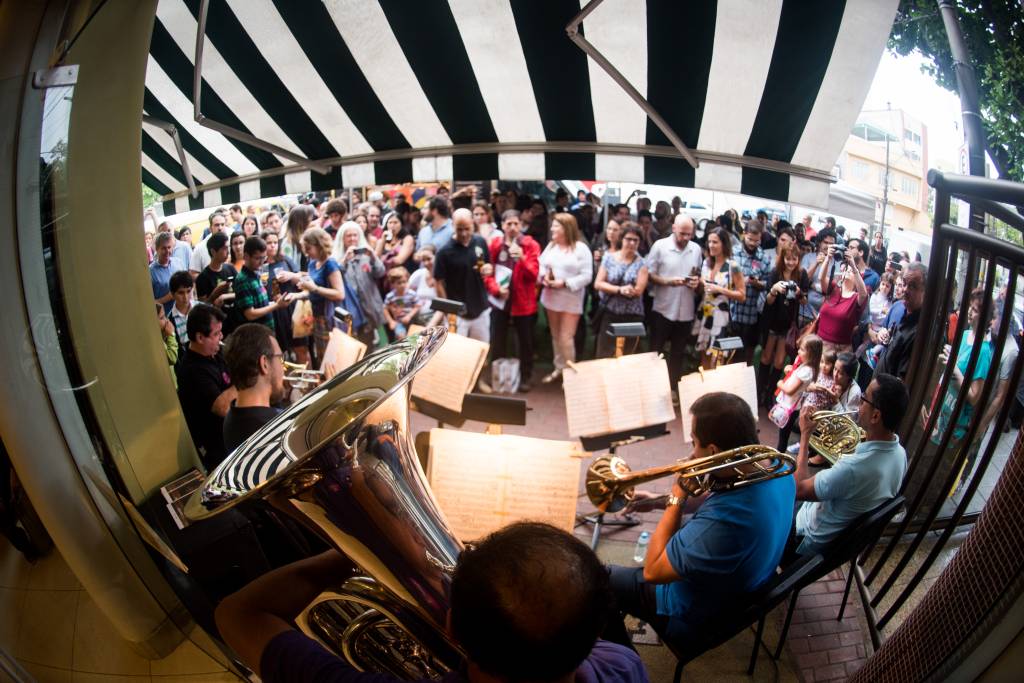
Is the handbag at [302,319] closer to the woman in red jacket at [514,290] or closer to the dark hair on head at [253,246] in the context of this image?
the dark hair on head at [253,246]

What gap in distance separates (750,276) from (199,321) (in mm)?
1945

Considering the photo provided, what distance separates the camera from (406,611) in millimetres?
1192

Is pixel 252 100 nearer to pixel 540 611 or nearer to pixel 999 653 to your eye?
pixel 540 611

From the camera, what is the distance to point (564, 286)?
9.00ft

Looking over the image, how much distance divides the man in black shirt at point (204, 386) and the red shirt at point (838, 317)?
6.32ft

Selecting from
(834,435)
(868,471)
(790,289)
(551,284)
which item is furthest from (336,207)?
(868,471)

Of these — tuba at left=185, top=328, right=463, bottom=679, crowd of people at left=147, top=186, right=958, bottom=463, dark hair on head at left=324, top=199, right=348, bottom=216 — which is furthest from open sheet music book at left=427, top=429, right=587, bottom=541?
dark hair on head at left=324, top=199, right=348, bottom=216

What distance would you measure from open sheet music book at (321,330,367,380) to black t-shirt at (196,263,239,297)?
0.53m

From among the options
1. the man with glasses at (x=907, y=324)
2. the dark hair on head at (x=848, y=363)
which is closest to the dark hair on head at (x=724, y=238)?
the dark hair on head at (x=848, y=363)

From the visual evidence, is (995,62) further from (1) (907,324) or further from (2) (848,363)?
(2) (848,363)

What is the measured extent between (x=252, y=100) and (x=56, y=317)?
117 cm

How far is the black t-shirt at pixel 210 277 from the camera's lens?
2.15 metres

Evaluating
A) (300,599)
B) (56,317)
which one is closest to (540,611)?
(300,599)

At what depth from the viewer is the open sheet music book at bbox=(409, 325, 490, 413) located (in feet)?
6.77
